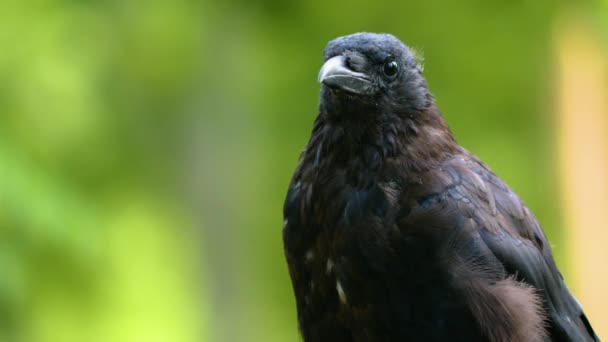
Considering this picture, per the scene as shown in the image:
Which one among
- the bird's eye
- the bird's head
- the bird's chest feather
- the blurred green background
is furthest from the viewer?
the blurred green background

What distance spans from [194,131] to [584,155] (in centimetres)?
252

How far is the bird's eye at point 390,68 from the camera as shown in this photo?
3.76 m

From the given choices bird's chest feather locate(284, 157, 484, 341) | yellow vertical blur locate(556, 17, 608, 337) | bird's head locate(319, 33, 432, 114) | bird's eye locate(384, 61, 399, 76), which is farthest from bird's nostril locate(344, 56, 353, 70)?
yellow vertical blur locate(556, 17, 608, 337)

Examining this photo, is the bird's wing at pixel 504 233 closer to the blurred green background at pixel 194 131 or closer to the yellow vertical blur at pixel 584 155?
the yellow vertical blur at pixel 584 155

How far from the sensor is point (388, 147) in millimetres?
3654

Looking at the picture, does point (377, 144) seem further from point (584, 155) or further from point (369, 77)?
point (584, 155)

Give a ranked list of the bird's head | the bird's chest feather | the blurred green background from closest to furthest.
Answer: the bird's chest feather, the bird's head, the blurred green background

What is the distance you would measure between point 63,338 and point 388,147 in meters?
3.52

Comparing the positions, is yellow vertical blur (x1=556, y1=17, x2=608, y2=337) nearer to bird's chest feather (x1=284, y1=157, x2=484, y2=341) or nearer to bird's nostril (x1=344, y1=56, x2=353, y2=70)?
bird's chest feather (x1=284, y1=157, x2=484, y2=341)

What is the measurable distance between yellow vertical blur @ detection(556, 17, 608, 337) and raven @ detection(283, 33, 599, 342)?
214 cm

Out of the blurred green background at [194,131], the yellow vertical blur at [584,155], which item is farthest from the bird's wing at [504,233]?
the blurred green background at [194,131]

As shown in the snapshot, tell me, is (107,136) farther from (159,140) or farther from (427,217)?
(427,217)

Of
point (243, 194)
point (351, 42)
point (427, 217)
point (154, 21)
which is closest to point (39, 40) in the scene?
point (154, 21)

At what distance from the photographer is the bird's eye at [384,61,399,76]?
3.76m
